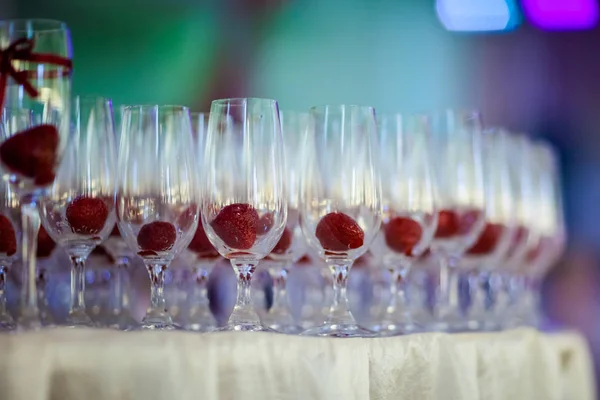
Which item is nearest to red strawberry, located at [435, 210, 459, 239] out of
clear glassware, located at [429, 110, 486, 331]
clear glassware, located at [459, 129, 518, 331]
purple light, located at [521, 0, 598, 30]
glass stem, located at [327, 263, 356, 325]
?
clear glassware, located at [429, 110, 486, 331]

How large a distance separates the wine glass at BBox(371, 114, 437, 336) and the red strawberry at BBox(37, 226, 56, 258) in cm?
47

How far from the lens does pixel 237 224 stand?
104cm

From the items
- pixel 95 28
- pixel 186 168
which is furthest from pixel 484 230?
pixel 95 28

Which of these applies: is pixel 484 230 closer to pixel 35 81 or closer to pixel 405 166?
pixel 405 166

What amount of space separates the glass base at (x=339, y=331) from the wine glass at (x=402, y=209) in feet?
0.75

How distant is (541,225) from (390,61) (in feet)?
10.8

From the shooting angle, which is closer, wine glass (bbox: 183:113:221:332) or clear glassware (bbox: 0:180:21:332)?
clear glassware (bbox: 0:180:21:332)

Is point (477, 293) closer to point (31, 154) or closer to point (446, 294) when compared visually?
point (446, 294)

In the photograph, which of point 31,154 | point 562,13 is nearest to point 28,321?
point 31,154

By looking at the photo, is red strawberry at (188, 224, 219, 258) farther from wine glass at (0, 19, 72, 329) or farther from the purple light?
the purple light

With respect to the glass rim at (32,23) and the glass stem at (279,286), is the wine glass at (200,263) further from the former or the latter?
the glass rim at (32,23)

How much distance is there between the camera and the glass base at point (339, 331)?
3.44 feet

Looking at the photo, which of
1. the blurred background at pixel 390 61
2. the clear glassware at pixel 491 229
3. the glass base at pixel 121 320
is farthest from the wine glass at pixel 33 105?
the blurred background at pixel 390 61

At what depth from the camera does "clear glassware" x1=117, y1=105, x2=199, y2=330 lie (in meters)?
1.07
